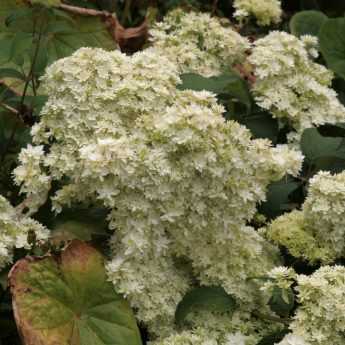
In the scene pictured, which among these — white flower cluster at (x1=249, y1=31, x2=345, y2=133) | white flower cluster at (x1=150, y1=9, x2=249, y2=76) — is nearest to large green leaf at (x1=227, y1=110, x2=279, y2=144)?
white flower cluster at (x1=249, y1=31, x2=345, y2=133)

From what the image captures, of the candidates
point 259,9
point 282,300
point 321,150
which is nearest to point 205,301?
point 282,300

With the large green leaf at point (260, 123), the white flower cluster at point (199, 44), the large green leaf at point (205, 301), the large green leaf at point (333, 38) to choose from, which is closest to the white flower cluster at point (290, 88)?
the large green leaf at point (260, 123)

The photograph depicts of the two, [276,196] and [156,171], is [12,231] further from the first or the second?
[276,196]

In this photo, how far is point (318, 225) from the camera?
221 cm

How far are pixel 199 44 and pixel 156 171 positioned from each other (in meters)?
1.01

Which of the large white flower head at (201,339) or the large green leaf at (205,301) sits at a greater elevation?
the large green leaf at (205,301)

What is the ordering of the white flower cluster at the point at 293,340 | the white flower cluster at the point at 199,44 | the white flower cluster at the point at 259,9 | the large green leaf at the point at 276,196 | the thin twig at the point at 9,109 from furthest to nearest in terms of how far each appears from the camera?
1. the white flower cluster at the point at 259,9
2. the white flower cluster at the point at 199,44
3. the thin twig at the point at 9,109
4. the large green leaf at the point at 276,196
5. the white flower cluster at the point at 293,340

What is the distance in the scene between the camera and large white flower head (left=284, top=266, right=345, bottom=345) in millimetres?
1878

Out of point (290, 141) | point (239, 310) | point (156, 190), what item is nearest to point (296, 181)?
point (290, 141)

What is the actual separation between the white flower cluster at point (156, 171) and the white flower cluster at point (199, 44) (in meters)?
0.47

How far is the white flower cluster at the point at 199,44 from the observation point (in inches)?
107

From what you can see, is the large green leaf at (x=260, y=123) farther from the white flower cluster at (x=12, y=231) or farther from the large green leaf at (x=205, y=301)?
the white flower cluster at (x=12, y=231)

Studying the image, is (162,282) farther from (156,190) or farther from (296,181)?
(296,181)

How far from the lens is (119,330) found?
6.55 feet
